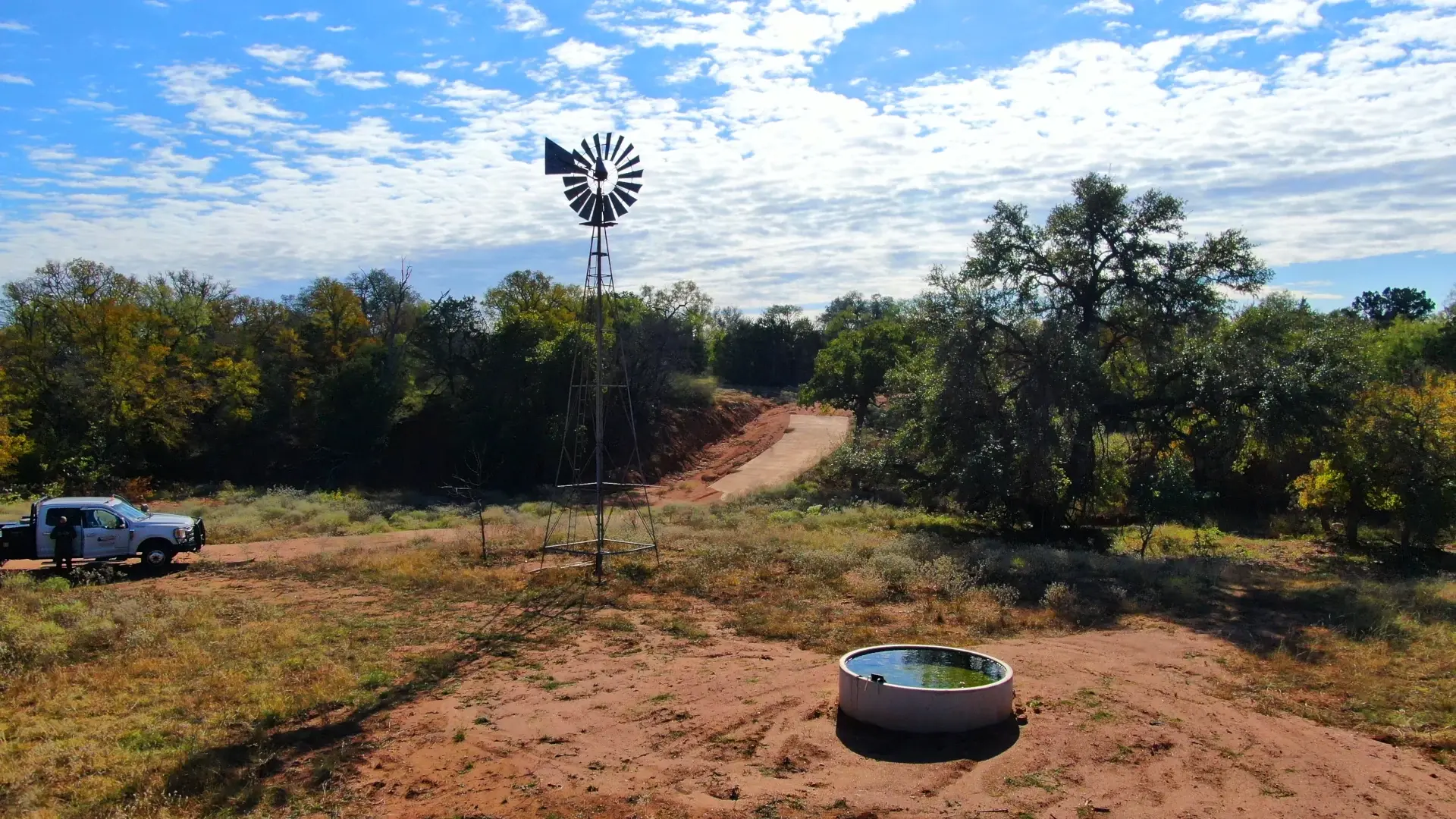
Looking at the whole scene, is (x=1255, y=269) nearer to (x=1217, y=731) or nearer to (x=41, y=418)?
(x=1217, y=731)

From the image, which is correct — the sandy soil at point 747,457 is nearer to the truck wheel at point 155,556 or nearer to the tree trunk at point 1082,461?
the tree trunk at point 1082,461

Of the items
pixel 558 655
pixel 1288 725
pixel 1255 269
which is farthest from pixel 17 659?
pixel 1255 269

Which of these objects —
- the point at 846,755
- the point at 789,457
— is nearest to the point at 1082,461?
the point at 846,755

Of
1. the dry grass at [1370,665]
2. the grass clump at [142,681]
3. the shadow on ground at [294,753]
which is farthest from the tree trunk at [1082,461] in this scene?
the grass clump at [142,681]

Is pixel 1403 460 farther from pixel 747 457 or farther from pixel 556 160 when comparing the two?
pixel 747 457

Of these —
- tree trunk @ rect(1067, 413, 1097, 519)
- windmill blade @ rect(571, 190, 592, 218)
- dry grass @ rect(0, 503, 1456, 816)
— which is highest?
windmill blade @ rect(571, 190, 592, 218)

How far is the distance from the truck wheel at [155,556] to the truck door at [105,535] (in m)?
0.33

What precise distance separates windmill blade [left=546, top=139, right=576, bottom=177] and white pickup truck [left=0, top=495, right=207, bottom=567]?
36.6ft

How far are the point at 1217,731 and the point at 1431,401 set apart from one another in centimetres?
1682

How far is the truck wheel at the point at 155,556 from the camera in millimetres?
18938

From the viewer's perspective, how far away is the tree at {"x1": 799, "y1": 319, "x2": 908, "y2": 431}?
39.7 m

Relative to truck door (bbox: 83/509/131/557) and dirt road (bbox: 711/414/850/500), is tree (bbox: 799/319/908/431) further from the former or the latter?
truck door (bbox: 83/509/131/557)

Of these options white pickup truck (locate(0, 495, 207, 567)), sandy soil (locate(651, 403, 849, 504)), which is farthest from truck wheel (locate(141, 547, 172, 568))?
sandy soil (locate(651, 403, 849, 504))

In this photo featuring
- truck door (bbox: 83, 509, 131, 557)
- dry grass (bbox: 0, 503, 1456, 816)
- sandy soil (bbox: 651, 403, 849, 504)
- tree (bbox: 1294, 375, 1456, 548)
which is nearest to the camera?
dry grass (bbox: 0, 503, 1456, 816)
